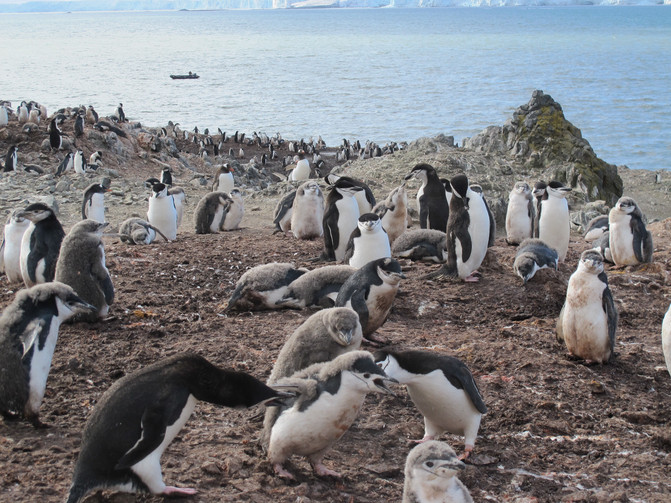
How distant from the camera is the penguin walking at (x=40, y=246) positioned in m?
7.29

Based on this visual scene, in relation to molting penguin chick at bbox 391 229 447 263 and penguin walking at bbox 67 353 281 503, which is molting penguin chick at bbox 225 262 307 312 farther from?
penguin walking at bbox 67 353 281 503

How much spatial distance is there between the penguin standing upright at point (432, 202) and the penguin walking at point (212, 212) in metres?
3.44

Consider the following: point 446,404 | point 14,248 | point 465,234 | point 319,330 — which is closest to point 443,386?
point 446,404

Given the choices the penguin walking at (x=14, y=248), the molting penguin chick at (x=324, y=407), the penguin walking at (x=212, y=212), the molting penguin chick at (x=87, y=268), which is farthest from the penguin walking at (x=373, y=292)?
the penguin walking at (x=212, y=212)

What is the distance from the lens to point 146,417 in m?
3.57

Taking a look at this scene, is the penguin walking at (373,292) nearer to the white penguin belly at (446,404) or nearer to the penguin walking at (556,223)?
the white penguin belly at (446,404)

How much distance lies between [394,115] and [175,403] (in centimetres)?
3822

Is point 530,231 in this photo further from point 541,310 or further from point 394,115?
point 394,115

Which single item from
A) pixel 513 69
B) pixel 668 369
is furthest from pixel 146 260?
pixel 513 69

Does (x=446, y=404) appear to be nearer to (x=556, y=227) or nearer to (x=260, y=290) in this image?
(x=260, y=290)

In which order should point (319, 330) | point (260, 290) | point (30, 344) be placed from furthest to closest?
point (260, 290)
point (319, 330)
point (30, 344)

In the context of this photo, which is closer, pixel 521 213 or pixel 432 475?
pixel 432 475

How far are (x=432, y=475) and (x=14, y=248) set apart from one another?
632 cm

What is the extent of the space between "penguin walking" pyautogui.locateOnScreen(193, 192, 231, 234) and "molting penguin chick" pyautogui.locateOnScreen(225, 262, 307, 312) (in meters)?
5.46
